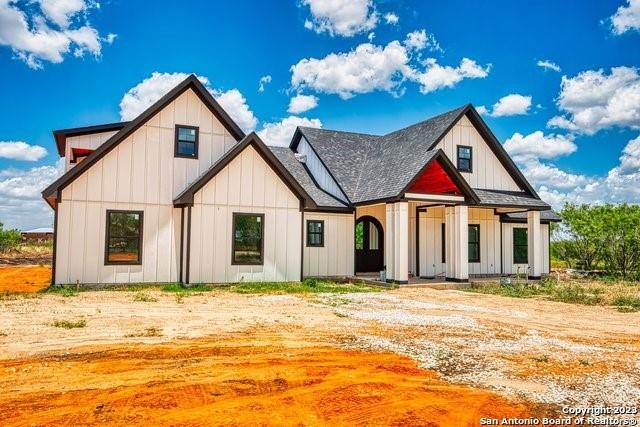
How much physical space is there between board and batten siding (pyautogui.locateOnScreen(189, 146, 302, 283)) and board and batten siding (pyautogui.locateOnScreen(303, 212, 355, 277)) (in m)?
1.84

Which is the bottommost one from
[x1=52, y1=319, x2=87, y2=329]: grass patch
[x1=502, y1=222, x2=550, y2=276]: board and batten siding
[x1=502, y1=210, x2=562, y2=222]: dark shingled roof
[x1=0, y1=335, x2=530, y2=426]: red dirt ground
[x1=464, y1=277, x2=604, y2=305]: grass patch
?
[x1=464, y1=277, x2=604, y2=305]: grass patch

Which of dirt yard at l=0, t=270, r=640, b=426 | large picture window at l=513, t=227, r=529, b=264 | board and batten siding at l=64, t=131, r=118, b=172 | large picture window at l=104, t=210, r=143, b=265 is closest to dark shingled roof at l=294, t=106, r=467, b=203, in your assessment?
large picture window at l=513, t=227, r=529, b=264

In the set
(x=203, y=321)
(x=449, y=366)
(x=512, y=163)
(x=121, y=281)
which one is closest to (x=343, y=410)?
(x=449, y=366)

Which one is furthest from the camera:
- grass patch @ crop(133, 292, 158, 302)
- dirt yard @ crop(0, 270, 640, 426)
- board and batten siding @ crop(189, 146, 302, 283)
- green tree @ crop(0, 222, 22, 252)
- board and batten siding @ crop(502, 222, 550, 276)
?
green tree @ crop(0, 222, 22, 252)

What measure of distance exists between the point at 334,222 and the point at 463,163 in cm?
629

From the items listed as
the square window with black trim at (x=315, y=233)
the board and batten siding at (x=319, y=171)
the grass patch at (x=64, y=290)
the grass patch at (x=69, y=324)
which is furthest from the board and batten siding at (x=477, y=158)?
the grass patch at (x=69, y=324)

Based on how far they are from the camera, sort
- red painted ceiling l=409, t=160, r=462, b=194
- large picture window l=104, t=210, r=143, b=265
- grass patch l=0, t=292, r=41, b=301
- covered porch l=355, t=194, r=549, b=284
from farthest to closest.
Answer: red painted ceiling l=409, t=160, r=462, b=194
covered porch l=355, t=194, r=549, b=284
large picture window l=104, t=210, r=143, b=265
grass patch l=0, t=292, r=41, b=301

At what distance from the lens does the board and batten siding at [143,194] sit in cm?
1587

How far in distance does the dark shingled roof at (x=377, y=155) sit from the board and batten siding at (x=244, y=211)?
3625 mm

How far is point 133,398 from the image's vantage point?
514cm

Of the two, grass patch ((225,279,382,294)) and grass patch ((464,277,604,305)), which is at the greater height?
grass patch ((225,279,382,294))

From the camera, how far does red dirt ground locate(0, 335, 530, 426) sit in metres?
4.69

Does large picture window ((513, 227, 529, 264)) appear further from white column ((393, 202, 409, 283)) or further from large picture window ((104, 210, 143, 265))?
large picture window ((104, 210, 143, 265))

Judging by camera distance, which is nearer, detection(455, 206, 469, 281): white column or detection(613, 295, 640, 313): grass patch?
detection(613, 295, 640, 313): grass patch
